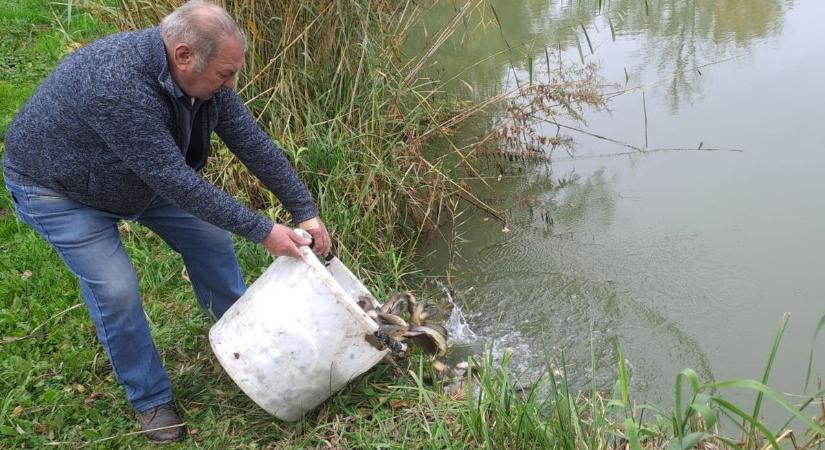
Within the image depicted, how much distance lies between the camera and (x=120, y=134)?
190cm

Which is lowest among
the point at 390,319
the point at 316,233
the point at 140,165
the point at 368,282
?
the point at 368,282

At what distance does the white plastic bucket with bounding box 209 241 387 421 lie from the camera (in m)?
2.25

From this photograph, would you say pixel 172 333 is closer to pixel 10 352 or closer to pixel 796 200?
pixel 10 352

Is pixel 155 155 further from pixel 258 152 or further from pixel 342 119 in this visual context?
pixel 342 119

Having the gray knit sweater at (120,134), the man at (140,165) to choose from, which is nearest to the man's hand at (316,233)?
the man at (140,165)

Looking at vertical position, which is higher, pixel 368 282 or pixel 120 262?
pixel 120 262

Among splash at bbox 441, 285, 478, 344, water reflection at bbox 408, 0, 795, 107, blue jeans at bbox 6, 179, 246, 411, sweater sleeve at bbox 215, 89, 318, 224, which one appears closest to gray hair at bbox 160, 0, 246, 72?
sweater sleeve at bbox 215, 89, 318, 224

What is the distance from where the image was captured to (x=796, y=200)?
161 inches

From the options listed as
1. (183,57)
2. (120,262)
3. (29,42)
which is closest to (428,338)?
(120,262)

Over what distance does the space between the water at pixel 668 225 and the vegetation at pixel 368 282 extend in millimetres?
260

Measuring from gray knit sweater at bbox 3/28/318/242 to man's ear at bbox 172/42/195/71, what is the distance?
4 centimetres

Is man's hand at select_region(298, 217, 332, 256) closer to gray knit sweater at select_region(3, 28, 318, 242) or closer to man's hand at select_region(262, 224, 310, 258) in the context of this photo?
man's hand at select_region(262, 224, 310, 258)

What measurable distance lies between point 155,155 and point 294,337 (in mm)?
707

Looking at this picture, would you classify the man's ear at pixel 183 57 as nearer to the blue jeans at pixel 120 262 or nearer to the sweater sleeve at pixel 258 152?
the sweater sleeve at pixel 258 152
